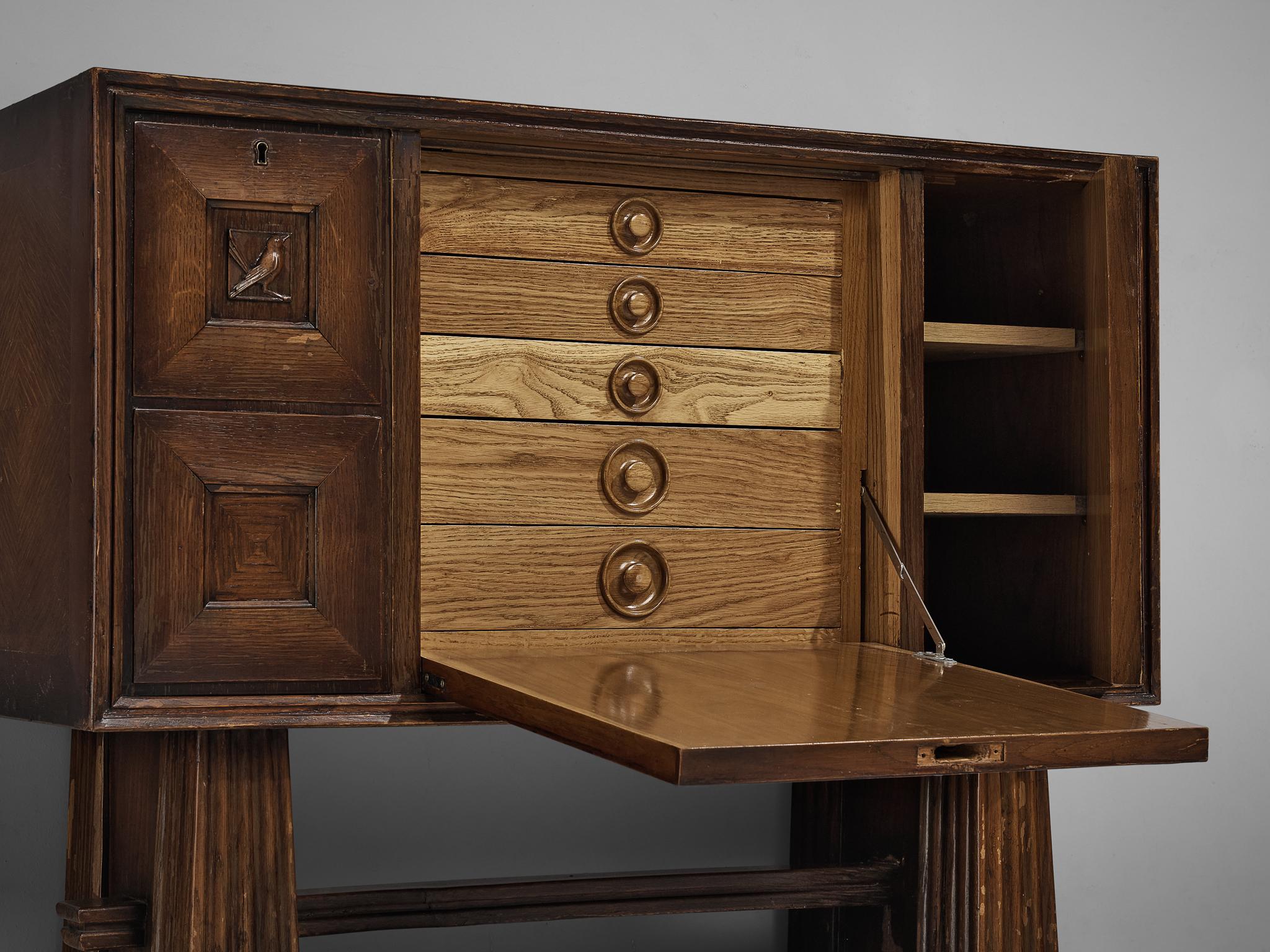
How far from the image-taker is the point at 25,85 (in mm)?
2547

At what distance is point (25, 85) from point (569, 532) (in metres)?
1.24

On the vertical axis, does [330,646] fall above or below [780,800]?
above

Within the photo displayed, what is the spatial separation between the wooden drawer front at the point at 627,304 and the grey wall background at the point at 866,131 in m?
0.73

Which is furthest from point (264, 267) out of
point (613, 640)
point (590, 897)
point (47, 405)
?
point (590, 897)

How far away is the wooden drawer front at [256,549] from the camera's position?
1.93 metres

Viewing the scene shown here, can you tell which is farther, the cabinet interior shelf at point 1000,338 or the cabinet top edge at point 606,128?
the cabinet interior shelf at point 1000,338

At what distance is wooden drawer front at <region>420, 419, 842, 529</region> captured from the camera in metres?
2.16

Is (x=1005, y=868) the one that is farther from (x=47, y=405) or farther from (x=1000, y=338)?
(x=47, y=405)

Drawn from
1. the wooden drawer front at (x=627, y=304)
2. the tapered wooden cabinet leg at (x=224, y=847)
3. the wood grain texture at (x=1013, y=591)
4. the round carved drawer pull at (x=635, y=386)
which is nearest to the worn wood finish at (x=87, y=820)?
the tapered wooden cabinet leg at (x=224, y=847)

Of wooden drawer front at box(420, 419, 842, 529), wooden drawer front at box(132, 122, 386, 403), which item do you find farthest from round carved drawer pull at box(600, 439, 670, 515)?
wooden drawer front at box(132, 122, 386, 403)

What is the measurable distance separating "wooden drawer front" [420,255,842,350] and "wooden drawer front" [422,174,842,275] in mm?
18

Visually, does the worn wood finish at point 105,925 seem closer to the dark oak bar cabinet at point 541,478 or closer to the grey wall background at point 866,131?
the dark oak bar cabinet at point 541,478

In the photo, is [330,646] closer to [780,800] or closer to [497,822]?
[497,822]

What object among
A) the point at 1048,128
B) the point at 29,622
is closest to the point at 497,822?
the point at 29,622
